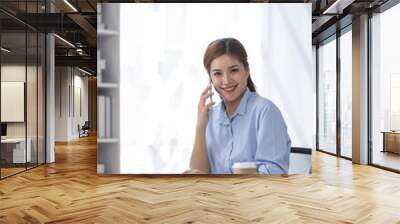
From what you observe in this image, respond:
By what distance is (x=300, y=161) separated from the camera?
632cm

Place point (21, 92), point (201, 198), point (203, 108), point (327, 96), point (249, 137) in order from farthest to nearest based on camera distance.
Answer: point (327, 96) → point (21, 92) → point (203, 108) → point (249, 137) → point (201, 198)

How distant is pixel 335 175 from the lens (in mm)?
6672

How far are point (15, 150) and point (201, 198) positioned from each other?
387 centimetres

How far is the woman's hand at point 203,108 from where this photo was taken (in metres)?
6.25

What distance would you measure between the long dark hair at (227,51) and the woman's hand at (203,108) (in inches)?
14.3

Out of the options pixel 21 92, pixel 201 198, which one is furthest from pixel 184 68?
pixel 21 92

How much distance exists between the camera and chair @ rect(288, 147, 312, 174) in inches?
247

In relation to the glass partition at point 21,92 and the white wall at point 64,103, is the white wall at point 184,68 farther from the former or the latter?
the white wall at point 64,103

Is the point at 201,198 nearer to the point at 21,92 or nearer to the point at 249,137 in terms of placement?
the point at 249,137

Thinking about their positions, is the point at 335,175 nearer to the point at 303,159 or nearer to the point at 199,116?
the point at 303,159

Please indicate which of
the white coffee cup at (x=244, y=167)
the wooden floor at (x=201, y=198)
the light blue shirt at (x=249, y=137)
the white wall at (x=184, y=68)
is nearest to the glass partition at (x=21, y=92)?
the wooden floor at (x=201, y=198)

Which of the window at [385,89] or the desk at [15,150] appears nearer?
the desk at [15,150]

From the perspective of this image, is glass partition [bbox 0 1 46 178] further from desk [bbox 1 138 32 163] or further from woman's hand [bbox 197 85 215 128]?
woman's hand [bbox 197 85 215 128]

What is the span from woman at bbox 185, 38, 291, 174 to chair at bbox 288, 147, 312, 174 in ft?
0.31
